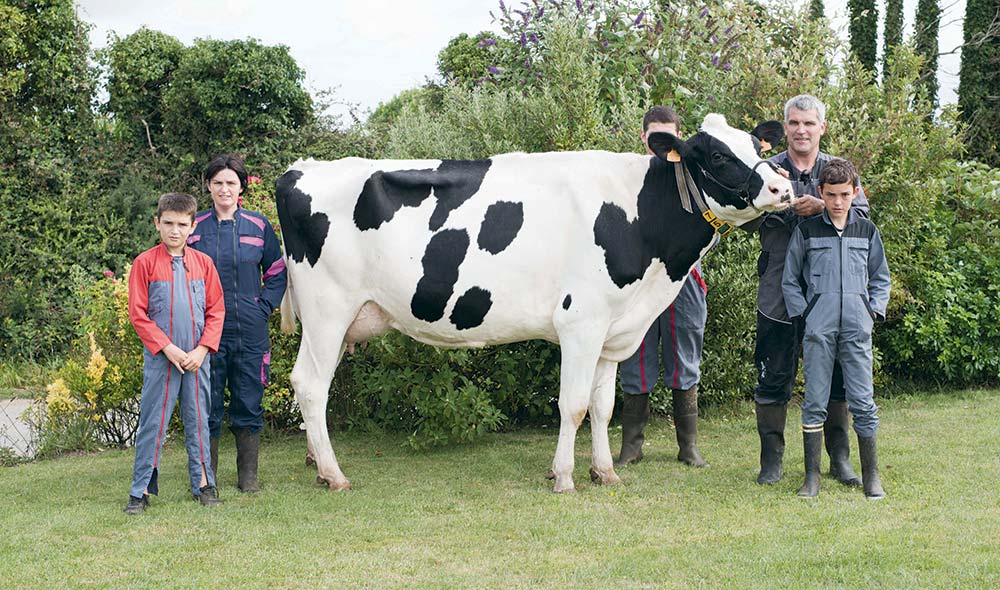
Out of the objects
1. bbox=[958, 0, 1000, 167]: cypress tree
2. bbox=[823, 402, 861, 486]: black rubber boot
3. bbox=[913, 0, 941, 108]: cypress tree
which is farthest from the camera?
bbox=[913, 0, 941, 108]: cypress tree

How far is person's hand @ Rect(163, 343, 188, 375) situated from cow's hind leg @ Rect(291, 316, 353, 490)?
0.89m

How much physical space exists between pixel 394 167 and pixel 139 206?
9.35 metres

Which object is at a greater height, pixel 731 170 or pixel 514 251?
pixel 731 170

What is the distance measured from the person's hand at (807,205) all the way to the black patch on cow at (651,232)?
551mm

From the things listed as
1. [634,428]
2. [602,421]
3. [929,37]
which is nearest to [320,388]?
[602,421]

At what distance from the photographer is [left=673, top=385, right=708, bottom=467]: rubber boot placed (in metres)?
6.95

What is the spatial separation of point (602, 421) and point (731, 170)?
6.07 ft

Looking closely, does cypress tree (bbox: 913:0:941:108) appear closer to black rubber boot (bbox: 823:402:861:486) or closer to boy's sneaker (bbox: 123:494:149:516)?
black rubber boot (bbox: 823:402:861:486)

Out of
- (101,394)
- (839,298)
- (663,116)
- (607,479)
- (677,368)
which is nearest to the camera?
(839,298)

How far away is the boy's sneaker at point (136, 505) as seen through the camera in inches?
226

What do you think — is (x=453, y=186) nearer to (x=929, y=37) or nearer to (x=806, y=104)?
(x=806, y=104)

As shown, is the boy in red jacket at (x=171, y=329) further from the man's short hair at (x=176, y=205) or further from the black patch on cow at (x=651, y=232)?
the black patch on cow at (x=651, y=232)

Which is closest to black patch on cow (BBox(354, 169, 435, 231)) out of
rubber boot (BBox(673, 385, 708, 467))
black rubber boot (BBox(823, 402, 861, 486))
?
rubber boot (BBox(673, 385, 708, 467))

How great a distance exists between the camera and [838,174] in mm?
5637
